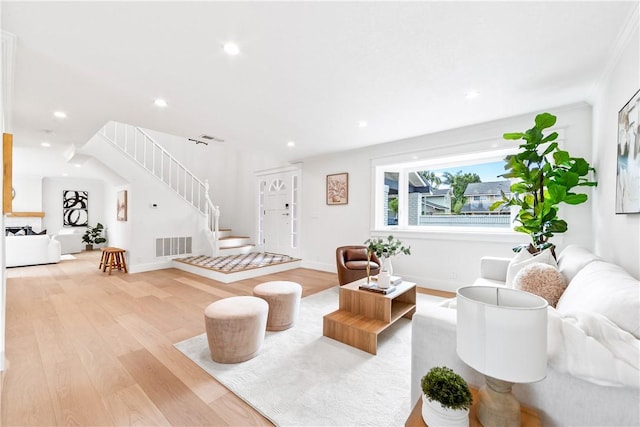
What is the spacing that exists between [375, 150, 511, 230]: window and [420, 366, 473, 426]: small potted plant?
3508 millimetres

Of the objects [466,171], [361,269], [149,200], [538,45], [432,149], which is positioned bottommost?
[361,269]

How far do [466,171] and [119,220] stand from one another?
7.13 m

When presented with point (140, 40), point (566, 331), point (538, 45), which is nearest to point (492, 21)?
point (538, 45)

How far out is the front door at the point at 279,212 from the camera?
20.7 feet

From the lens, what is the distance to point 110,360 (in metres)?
2.16

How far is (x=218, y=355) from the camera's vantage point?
6.97 feet

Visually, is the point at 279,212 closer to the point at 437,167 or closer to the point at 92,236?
the point at 437,167

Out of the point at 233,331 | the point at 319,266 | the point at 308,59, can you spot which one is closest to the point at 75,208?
the point at 319,266

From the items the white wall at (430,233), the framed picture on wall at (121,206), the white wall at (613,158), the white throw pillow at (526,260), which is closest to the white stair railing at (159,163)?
the framed picture on wall at (121,206)

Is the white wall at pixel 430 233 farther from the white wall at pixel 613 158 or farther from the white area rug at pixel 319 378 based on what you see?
the white area rug at pixel 319 378

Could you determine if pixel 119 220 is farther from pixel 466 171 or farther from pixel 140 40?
pixel 466 171

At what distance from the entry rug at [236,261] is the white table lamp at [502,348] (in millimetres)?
4249

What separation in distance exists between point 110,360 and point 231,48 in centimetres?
264

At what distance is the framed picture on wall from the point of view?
5.58m
